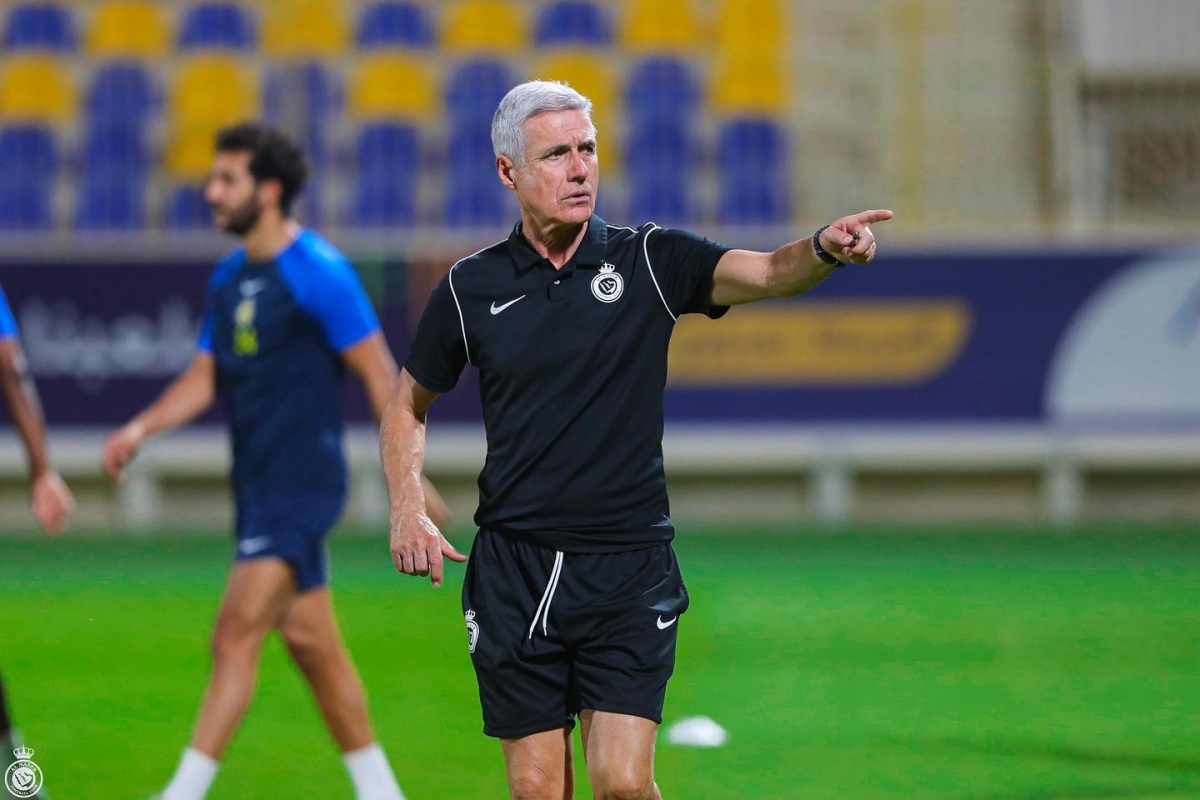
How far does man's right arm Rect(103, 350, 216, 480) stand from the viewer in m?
6.84

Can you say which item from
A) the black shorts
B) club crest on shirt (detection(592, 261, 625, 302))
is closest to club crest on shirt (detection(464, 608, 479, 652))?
the black shorts

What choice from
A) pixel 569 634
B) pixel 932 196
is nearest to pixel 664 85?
pixel 932 196

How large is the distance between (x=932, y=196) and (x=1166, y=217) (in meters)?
2.41

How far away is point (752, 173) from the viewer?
739 inches

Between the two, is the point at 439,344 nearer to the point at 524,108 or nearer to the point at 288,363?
the point at 524,108

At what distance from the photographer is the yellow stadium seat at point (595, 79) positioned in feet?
62.7

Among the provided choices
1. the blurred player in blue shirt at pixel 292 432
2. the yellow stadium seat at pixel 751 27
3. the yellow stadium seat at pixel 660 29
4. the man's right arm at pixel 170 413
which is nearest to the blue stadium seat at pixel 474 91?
the yellow stadium seat at pixel 660 29

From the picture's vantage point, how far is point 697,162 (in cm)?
1911

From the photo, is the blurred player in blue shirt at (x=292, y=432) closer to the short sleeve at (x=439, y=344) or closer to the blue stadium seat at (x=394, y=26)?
the short sleeve at (x=439, y=344)

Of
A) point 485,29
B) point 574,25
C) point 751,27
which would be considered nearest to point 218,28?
point 485,29

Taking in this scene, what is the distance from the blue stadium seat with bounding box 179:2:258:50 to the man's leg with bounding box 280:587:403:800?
14.3 m

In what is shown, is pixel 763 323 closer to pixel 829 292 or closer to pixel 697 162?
pixel 829 292

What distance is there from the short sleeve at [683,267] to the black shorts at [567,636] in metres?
0.67

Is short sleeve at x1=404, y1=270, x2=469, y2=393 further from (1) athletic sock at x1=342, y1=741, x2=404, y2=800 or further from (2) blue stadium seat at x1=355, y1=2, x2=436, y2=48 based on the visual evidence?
(2) blue stadium seat at x1=355, y1=2, x2=436, y2=48
